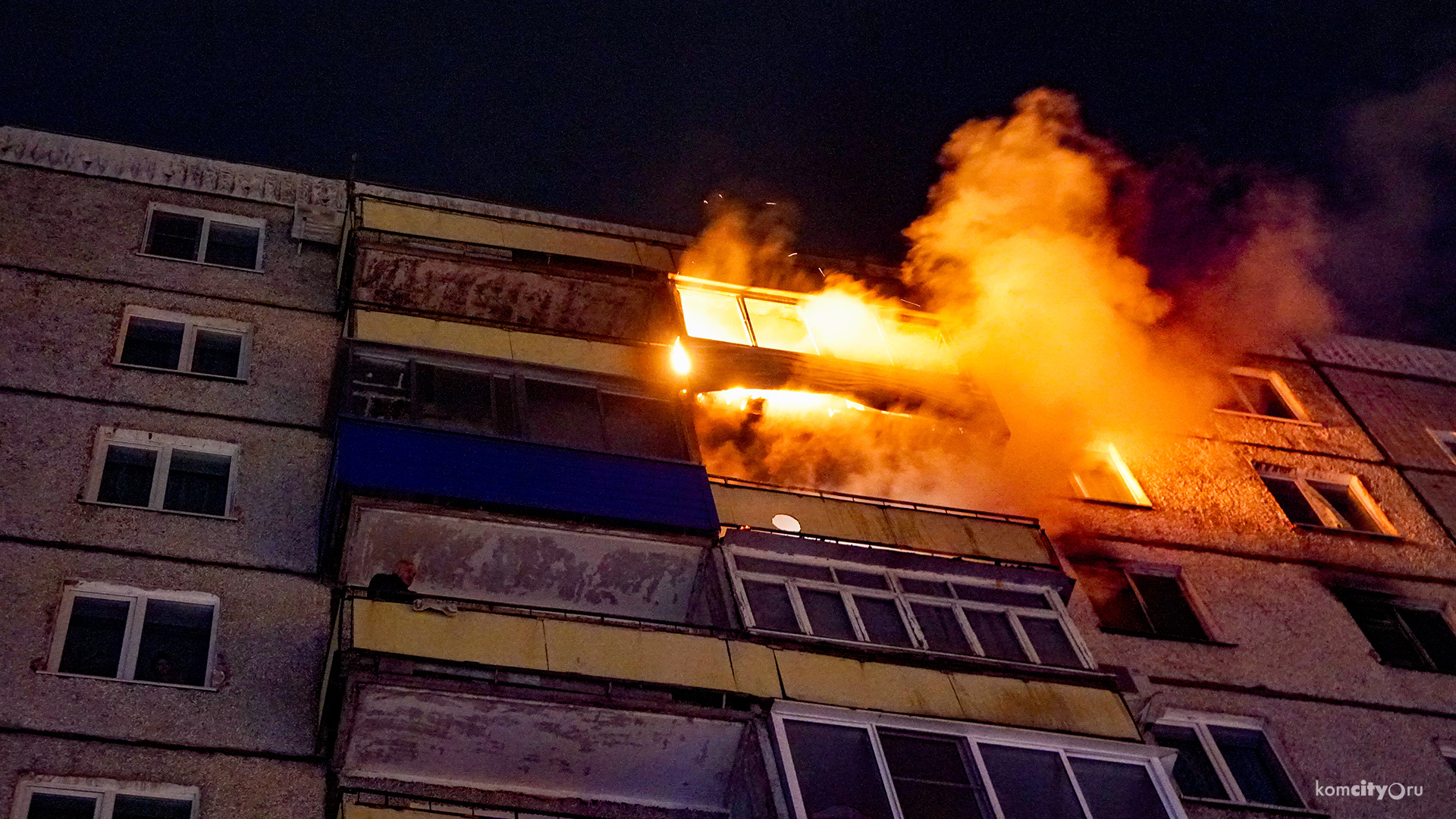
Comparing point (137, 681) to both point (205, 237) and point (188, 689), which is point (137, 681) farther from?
point (205, 237)

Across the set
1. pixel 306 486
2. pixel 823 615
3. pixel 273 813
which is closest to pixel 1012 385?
pixel 823 615

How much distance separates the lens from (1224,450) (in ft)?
66.9

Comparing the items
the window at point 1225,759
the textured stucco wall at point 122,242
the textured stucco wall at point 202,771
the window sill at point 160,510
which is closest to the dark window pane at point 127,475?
the window sill at point 160,510

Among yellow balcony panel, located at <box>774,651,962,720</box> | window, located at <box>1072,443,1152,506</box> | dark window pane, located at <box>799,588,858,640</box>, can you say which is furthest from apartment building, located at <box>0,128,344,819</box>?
window, located at <box>1072,443,1152,506</box>

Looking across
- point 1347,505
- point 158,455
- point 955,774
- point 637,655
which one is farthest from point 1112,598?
point 158,455

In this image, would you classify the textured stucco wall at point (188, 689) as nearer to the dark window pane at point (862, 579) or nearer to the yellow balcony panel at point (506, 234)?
the dark window pane at point (862, 579)

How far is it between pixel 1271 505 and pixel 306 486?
14037 millimetres

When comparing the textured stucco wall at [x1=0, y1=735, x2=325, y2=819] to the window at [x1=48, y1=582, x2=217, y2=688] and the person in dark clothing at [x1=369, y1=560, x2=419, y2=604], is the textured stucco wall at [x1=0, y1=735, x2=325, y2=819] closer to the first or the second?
the window at [x1=48, y1=582, x2=217, y2=688]

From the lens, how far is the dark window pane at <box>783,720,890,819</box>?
10609 millimetres

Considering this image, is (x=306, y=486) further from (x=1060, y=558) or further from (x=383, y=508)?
(x=1060, y=558)

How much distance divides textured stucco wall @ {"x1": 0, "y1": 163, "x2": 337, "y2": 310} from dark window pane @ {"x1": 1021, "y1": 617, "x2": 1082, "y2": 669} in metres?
10.6

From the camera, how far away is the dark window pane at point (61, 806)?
35.9ft

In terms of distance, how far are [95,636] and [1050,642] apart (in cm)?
994

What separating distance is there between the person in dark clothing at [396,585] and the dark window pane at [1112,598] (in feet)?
29.7
